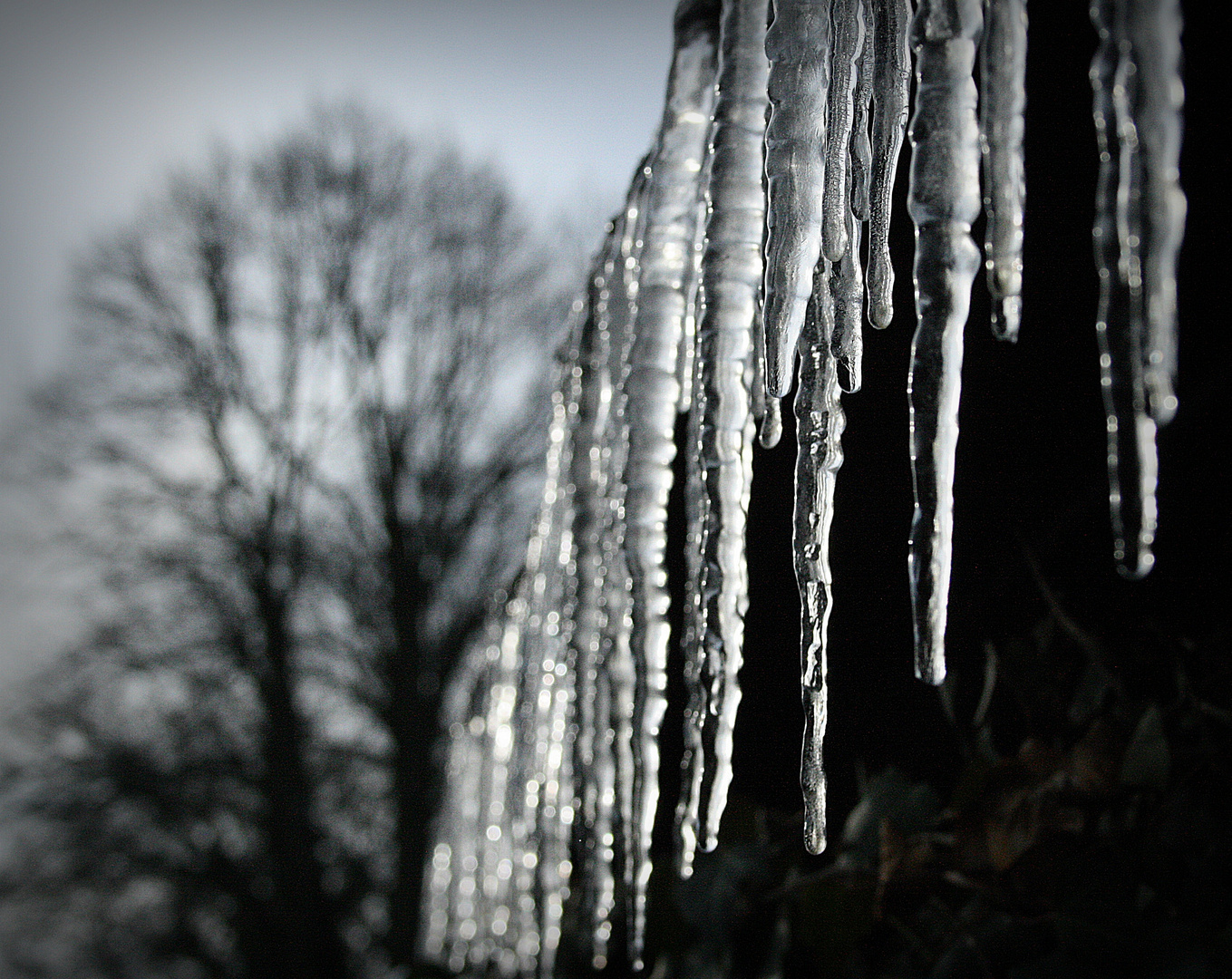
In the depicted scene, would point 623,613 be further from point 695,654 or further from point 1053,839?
point 1053,839

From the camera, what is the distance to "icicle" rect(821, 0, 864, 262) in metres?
0.58

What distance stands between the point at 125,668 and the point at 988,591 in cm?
916

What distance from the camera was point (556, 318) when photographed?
9.95m

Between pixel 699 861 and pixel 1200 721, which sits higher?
pixel 1200 721

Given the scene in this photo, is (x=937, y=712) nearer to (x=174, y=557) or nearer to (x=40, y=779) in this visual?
(x=174, y=557)

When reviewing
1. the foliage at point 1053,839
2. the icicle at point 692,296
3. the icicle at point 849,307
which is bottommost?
the foliage at point 1053,839

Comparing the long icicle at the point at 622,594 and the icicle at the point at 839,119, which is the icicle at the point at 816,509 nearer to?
the icicle at the point at 839,119

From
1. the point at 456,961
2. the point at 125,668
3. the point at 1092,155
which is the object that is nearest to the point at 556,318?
the point at 125,668

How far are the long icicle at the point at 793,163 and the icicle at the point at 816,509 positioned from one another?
0.12ft

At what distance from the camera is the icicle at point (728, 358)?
2.17ft

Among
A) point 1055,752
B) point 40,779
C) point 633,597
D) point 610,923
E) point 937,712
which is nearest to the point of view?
point 633,597

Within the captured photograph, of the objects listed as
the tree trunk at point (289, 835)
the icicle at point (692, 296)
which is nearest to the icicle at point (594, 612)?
the icicle at point (692, 296)

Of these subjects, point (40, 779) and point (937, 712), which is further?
point (40, 779)

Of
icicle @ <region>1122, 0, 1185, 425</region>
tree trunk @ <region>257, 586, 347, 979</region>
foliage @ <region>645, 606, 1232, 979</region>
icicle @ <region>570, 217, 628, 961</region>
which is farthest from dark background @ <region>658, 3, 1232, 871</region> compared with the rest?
tree trunk @ <region>257, 586, 347, 979</region>
